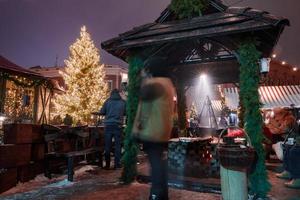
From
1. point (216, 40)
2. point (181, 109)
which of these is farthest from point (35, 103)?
point (216, 40)

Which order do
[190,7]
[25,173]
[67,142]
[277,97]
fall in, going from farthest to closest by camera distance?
[277,97] < [67,142] < [25,173] < [190,7]

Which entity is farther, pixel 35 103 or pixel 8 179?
pixel 35 103

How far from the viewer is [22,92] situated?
20016mm

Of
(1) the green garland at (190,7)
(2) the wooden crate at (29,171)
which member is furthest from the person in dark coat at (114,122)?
(1) the green garland at (190,7)

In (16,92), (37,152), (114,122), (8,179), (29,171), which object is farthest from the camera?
(16,92)

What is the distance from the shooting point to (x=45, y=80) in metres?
19.9

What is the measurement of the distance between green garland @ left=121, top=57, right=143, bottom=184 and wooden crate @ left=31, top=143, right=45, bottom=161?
2.80 m

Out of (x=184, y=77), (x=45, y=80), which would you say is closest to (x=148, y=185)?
(x=184, y=77)

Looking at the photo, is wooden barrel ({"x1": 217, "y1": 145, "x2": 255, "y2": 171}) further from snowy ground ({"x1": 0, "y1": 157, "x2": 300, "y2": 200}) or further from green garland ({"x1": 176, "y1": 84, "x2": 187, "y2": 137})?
green garland ({"x1": 176, "y1": 84, "x2": 187, "y2": 137})

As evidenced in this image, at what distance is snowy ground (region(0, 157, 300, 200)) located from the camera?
6.02 meters

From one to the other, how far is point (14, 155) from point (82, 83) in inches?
827

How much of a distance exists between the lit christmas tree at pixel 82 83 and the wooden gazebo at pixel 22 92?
3661 millimetres

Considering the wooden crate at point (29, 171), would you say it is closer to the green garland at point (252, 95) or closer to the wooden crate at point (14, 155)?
the wooden crate at point (14, 155)

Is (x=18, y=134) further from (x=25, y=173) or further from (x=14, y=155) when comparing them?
(x=25, y=173)
